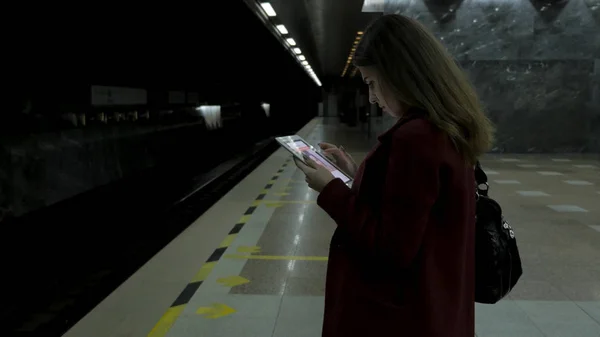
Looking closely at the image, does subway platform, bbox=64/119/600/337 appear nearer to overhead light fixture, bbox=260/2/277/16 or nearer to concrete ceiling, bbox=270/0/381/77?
concrete ceiling, bbox=270/0/381/77

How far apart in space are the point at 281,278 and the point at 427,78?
3.11 metres

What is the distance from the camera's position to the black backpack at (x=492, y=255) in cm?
139

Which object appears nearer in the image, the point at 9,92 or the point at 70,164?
the point at 9,92

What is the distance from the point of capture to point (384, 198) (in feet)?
3.75

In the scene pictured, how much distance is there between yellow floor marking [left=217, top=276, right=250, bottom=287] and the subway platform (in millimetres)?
15

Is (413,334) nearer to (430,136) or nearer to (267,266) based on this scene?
(430,136)

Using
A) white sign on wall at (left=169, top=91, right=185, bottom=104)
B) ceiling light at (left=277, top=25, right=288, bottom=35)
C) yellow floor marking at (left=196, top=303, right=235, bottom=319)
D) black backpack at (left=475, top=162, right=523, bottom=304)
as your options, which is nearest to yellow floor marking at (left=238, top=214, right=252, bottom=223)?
yellow floor marking at (left=196, top=303, right=235, bottom=319)

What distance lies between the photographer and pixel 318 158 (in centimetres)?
155

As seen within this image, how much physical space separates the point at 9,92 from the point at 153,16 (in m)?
4.94

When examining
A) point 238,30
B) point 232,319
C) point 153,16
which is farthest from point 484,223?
point 238,30

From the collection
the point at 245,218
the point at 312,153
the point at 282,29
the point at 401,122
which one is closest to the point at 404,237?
the point at 401,122

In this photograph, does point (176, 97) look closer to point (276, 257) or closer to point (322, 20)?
point (322, 20)

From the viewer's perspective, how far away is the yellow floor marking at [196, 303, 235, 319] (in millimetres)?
3338

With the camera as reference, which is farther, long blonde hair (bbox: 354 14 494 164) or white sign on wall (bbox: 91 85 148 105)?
white sign on wall (bbox: 91 85 148 105)
